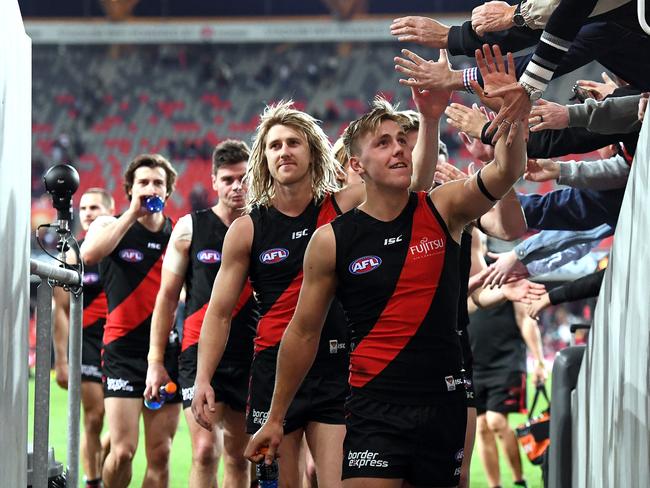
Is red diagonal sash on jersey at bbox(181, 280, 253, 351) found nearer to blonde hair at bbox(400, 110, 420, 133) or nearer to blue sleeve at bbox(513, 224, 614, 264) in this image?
blonde hair at bbox(400, 110, 420, 133)

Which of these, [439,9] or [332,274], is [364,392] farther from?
[439,9]

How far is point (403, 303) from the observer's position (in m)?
4.42

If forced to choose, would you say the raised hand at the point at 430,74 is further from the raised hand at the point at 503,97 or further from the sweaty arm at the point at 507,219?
the sweaty arm at the point at 507,219

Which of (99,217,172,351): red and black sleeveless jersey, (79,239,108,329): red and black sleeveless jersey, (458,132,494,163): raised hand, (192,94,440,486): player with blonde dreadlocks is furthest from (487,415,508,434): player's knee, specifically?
(458,132,494,163): raised hand

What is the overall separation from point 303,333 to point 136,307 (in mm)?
4010

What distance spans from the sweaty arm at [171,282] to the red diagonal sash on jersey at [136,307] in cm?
123

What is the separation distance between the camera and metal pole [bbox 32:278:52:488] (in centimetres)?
446

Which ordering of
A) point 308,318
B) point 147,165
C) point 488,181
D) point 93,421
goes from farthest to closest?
1. point 93,421
2. point 147,165
3. point 308,318
4. point 488,181

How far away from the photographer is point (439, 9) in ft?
137

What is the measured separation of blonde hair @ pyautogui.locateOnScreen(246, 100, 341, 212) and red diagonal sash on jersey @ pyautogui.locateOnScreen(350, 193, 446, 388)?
1.42 meters

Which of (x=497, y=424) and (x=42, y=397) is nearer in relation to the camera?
(x=42, y=397)

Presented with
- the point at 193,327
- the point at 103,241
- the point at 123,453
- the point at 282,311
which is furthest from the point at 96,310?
the point at 282,311

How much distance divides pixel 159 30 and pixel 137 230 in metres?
34.7

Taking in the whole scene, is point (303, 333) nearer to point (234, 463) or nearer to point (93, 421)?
point (234, 463)
